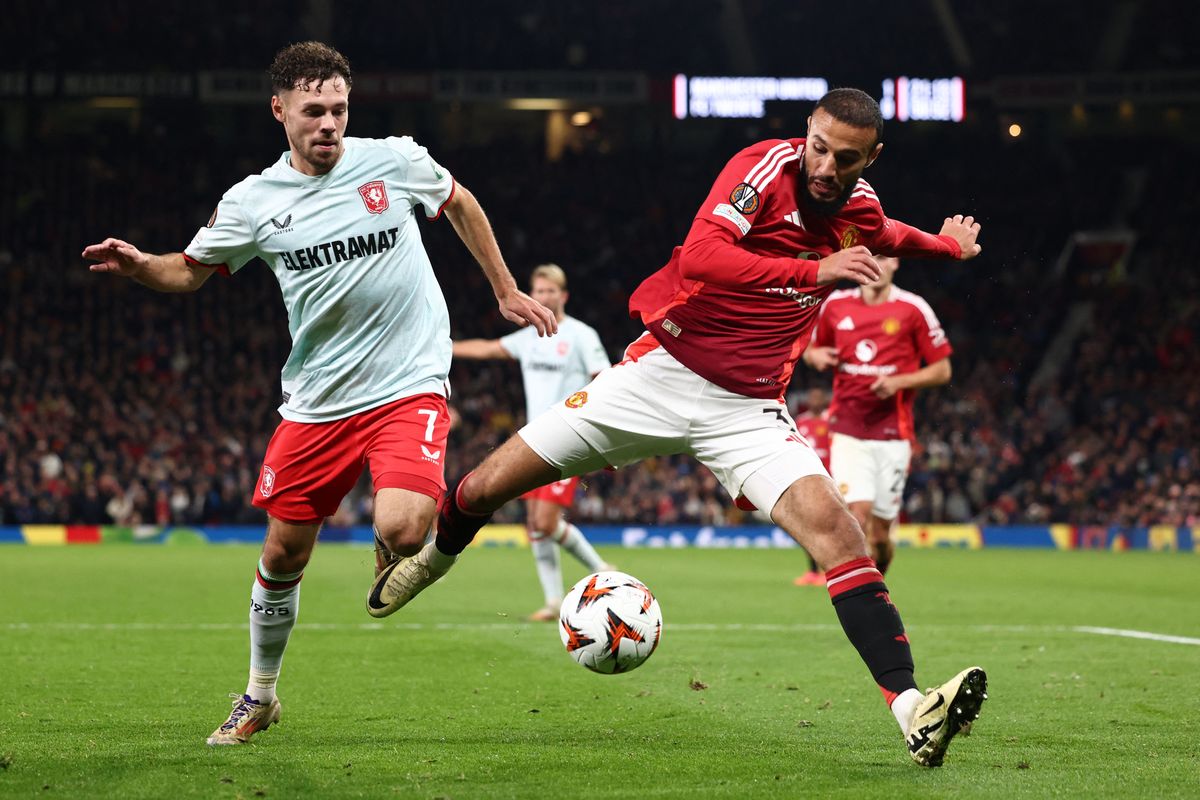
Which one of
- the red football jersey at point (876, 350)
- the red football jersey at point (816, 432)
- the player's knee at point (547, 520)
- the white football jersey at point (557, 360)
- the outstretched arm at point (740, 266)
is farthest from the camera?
the red football jersey at point (816, 432)

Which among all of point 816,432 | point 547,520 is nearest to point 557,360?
point 547,520

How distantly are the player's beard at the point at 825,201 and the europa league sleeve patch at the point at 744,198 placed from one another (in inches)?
10.5

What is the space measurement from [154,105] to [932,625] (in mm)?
28087

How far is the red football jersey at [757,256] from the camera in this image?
547 centimetres

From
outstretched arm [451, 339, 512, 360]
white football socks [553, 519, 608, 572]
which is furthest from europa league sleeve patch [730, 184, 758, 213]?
white football socks [553, 519, 608, 572]

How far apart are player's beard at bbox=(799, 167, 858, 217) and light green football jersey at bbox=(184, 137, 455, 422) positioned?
1.58 m

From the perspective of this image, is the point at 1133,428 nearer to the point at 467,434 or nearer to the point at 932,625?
the point at 467,434

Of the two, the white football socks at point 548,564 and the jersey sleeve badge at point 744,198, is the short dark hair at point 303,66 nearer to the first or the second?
the jersey sleeve badge at point 744,198

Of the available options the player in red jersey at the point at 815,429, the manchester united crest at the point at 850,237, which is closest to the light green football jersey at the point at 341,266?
the manchester united crest at the point at 850,237

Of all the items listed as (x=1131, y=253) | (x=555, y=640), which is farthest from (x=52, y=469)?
(x=1131, y=253)

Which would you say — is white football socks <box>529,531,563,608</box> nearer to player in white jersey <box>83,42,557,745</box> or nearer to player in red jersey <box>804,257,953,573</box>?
player in red jersey <box>804,257,953,573</box>

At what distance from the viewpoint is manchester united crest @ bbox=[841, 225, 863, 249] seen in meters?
5.84

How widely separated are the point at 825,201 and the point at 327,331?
213 centimetres

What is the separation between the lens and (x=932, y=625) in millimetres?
10984
